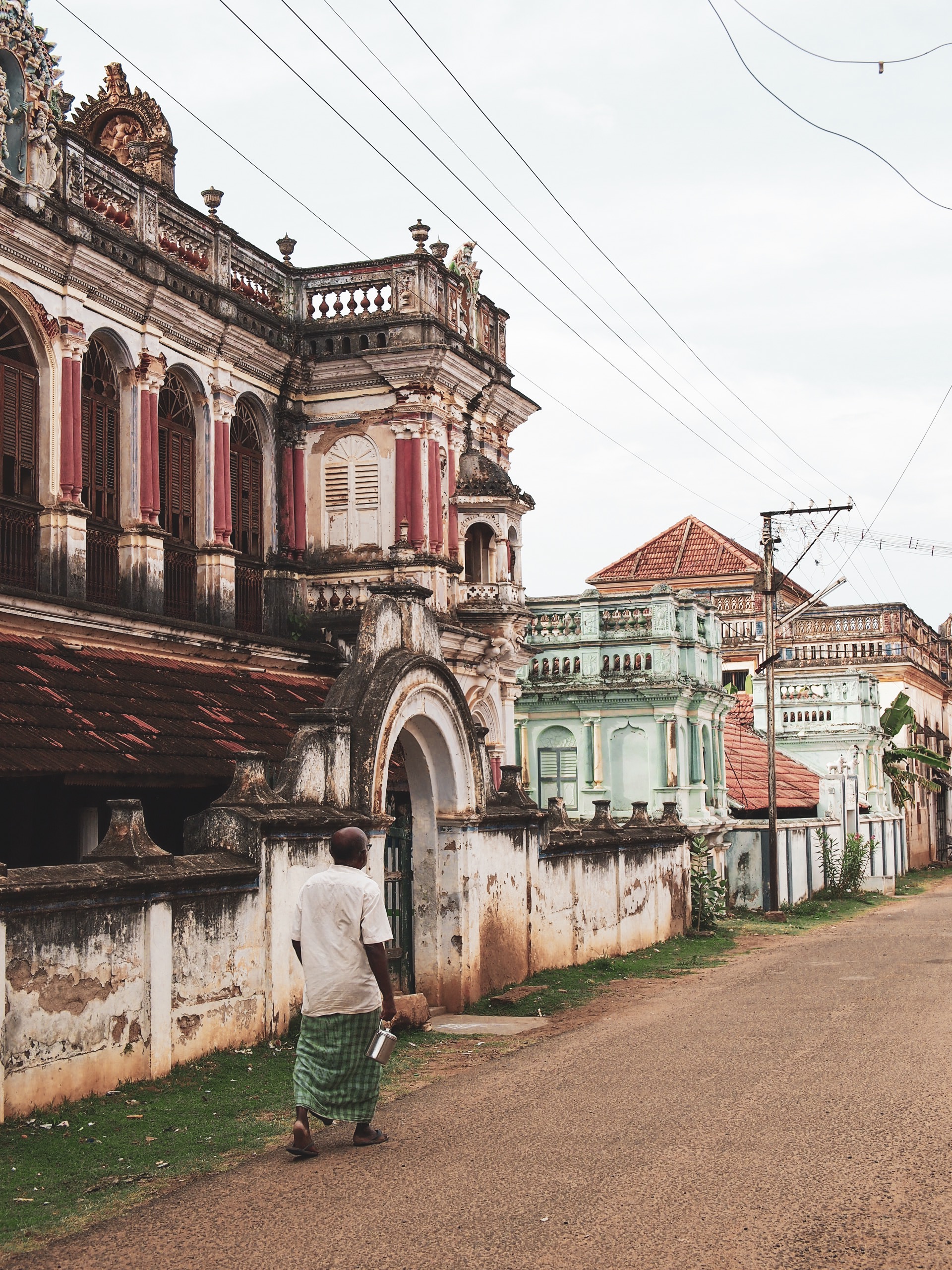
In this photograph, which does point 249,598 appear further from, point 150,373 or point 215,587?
point 150,373

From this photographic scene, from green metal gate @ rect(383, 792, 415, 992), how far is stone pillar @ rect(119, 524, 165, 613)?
4100 mm

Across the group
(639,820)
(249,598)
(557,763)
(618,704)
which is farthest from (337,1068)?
(557,763)

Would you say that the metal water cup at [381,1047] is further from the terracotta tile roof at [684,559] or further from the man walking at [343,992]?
the terracotta tile roof at [684,559]

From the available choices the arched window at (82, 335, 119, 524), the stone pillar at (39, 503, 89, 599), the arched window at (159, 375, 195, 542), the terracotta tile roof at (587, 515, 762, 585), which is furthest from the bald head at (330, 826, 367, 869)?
the terracotta tile roof at (587, 515, 762, 585)

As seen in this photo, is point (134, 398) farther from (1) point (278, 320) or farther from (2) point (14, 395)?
(1) point (278, 320)

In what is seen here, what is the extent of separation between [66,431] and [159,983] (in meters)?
7.31

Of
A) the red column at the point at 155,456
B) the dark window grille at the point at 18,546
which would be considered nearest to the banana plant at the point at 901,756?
the red column at the point at 155,456

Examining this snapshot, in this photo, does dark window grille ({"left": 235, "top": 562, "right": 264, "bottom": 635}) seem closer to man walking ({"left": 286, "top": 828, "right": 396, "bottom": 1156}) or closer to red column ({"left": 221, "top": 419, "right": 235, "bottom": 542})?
red column ({"left": 221, "top": 419, "right": 235, "bottom": 542})

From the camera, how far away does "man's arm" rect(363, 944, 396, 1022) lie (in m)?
7.61

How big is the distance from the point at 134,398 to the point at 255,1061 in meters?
8.60

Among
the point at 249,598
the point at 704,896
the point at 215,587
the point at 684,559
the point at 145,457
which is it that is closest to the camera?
the point at 145,457

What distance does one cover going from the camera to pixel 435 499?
19609mm

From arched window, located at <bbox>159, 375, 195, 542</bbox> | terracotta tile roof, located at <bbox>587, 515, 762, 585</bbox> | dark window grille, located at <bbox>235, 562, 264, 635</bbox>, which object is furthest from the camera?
terracotta tile roof, located at <bbox>587, 515, 762, 585</bbox>

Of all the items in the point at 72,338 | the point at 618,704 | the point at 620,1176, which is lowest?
the point at 620,1176
